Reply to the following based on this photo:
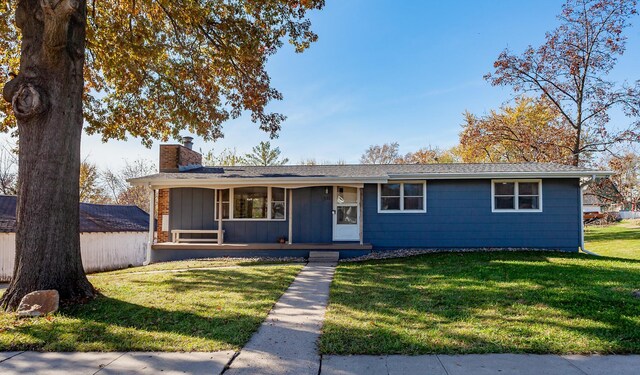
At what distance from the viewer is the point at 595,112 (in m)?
20.5

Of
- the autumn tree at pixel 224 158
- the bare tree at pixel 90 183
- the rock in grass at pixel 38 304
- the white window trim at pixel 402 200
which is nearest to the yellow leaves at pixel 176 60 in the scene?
the white window trim at pixel 402 200

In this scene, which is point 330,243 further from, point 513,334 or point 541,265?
point 513,334

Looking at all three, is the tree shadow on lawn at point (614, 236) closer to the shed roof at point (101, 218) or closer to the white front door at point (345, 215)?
the white front door at point (345, 215)

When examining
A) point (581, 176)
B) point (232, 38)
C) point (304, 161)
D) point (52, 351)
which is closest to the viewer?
point (52, 351)

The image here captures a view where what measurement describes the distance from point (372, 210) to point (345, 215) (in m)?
0.95

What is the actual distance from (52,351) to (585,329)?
5.95 metres

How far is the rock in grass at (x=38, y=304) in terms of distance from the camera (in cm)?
496

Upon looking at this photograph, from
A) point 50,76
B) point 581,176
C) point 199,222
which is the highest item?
point 50,76

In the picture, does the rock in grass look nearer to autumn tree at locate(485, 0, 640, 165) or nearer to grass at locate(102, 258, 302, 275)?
grass at locate(102, 258, 302, 275)

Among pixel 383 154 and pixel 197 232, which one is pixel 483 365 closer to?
pixel 197 232

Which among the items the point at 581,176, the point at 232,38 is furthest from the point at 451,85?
the point at 232,38

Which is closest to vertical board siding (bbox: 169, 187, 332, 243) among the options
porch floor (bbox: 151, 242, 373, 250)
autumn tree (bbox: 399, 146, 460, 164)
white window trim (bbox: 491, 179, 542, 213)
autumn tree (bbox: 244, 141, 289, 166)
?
porch floor (bbox: 151, 242, 373, 250)

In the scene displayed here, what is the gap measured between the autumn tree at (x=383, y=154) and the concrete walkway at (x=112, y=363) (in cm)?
3538

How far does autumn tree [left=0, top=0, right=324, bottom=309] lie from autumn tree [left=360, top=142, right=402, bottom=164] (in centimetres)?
2754
